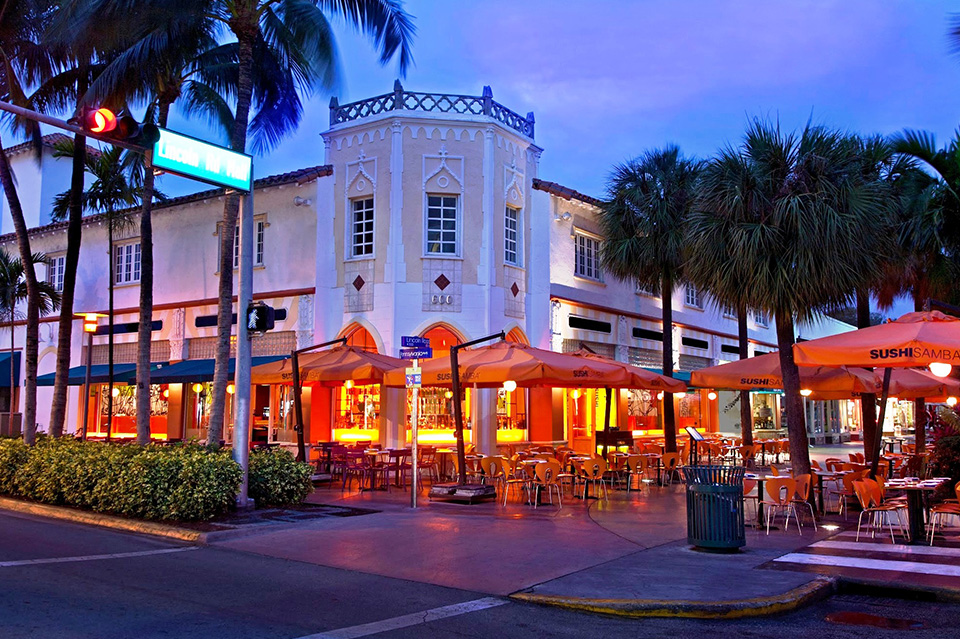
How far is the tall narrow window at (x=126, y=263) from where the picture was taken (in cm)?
2986

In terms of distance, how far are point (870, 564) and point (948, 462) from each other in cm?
574

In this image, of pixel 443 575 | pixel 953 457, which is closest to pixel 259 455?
pixel 443 575

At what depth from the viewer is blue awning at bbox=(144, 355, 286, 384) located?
23.6 metres

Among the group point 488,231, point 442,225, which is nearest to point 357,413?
point 442,225

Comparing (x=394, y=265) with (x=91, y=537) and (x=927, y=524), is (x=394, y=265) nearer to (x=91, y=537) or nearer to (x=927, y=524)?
(x=91, y=537)

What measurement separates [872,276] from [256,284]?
1788 cm

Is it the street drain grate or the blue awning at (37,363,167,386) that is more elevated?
the blue awning at (37,363,167,386)

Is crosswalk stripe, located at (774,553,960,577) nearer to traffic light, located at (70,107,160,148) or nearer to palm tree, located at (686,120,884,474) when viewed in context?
palm tree, located at (686,120,884,474)

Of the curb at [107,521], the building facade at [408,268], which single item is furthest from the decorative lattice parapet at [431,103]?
the curb at [107,521]

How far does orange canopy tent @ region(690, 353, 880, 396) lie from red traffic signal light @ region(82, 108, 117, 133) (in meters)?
11.8

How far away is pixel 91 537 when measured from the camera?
467 inches

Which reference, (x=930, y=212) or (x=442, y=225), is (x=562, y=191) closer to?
(x=442, y=225)

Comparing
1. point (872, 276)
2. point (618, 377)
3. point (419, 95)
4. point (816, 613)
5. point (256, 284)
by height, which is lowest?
point (816, 613)

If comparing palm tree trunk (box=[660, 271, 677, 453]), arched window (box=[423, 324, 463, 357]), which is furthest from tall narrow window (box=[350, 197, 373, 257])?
palm tree trunk (box=[660, 271, 677, 453])
